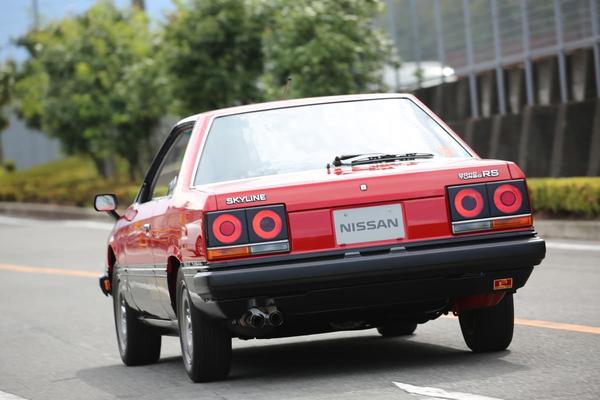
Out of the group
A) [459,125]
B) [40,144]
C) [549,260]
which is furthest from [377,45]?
[40,144]

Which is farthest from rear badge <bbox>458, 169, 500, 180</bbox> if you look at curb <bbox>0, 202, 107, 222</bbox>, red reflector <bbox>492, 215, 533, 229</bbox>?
curb <bbox>0, 202, 107, 222</bbox>

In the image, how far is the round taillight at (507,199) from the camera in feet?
24.5

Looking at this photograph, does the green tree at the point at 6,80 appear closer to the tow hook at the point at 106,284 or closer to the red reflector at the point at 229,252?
the tow hook at the point at 106,284

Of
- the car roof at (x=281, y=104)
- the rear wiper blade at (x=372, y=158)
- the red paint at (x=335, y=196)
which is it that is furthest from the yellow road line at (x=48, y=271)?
the red paint at (x=335, y=196)

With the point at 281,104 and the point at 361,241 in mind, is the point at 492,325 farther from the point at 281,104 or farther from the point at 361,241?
the point at 281,104

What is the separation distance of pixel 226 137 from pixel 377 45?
21.5 metres

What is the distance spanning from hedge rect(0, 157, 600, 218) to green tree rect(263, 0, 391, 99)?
737 cm

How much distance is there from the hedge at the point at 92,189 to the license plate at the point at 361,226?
471 inches

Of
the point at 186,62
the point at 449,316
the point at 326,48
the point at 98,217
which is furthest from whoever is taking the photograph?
the point at 98,217

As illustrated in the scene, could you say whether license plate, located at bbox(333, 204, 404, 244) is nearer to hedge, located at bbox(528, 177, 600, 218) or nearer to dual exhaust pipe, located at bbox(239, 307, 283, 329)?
dual exhaust pipe, located at bbox(239, 307, 283, 329)

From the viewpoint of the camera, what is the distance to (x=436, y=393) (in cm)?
687

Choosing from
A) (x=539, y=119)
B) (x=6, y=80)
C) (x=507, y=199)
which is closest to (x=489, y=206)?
(x=507, y=199)

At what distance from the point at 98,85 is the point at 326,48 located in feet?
52.5

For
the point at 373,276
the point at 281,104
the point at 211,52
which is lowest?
the point at 373,276
